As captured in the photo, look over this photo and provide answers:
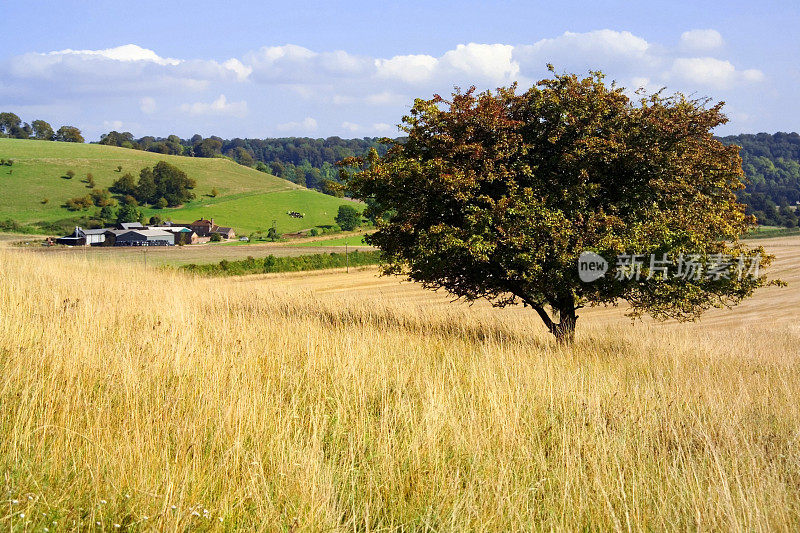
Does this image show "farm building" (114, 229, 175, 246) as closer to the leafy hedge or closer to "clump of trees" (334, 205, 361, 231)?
"clump of trees" (334, 205, 361, 231)

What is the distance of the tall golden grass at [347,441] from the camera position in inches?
154

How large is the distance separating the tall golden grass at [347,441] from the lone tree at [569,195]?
4829 mm

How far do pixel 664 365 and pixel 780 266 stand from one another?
5596 centimetres

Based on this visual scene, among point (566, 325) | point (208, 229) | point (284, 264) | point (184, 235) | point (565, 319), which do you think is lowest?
point (184, 235)

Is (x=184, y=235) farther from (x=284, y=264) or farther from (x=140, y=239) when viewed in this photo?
(x=284, y=264)

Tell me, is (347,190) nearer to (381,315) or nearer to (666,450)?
(381,315)

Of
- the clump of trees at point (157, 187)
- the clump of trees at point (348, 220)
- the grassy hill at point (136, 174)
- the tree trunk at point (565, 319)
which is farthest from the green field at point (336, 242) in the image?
the tree trunk at point (565, 319)

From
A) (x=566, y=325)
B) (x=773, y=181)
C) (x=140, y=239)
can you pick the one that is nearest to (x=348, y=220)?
(x=140, y=239)

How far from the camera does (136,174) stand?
138500 mm

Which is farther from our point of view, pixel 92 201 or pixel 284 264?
pixel 92 201

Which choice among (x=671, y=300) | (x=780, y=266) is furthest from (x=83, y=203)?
(x=671, y=300)

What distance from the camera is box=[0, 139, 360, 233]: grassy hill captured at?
112 meters

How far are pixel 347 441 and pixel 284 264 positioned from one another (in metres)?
50.1

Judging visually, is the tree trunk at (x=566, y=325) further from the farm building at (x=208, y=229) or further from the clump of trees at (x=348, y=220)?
the farm building at (x=208, y=229)
